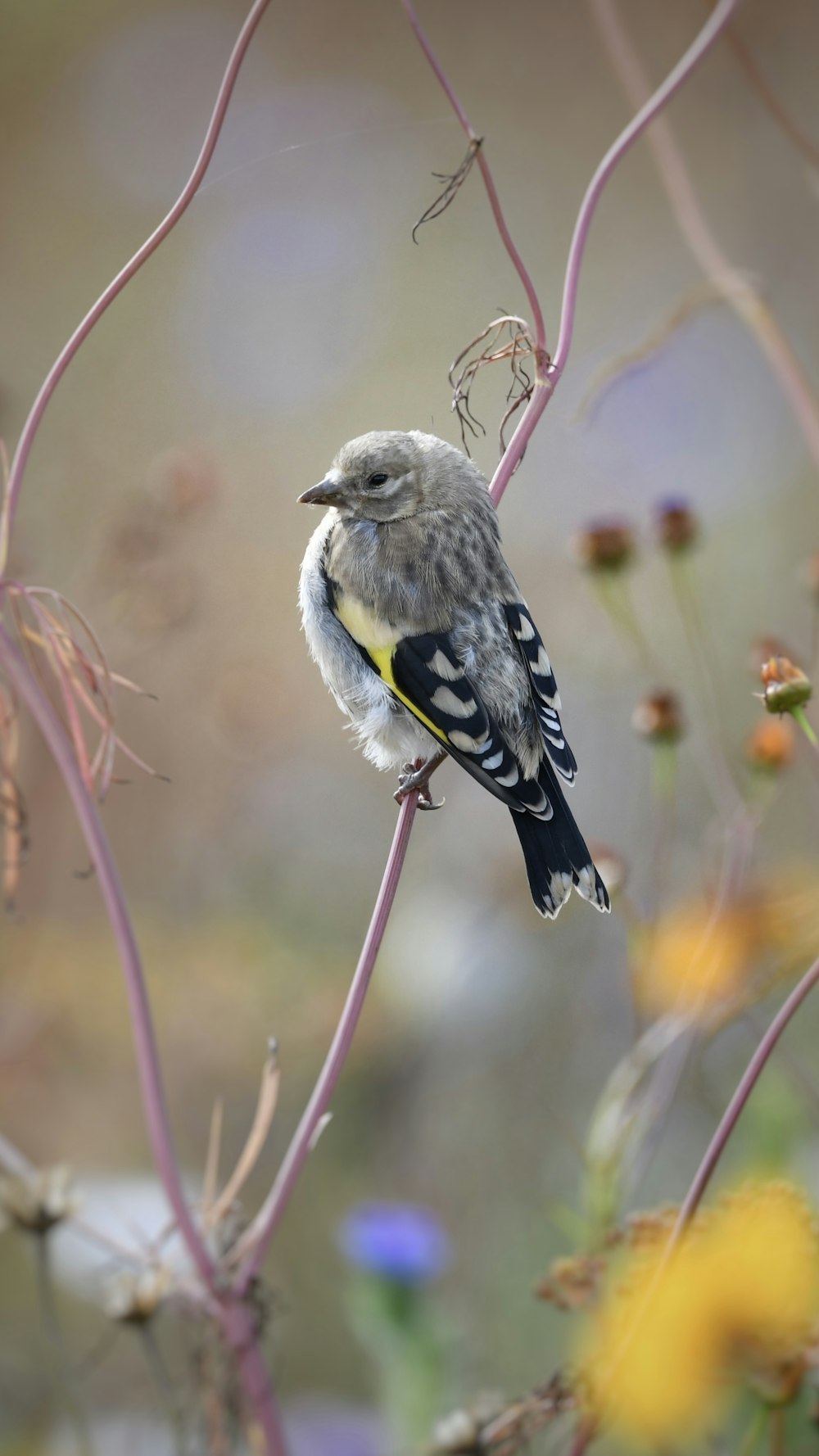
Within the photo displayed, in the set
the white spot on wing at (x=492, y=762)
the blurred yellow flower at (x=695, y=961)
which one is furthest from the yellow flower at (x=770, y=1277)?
the white spot on wing at (x=492, y=762)

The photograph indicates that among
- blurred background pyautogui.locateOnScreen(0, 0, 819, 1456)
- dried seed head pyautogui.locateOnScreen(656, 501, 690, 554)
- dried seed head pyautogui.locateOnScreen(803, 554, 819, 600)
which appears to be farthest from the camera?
blurred background pyautogui.locateOnScreen(0, 0, 819, 1456)

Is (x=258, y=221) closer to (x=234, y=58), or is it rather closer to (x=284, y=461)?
(x=284, y=461)

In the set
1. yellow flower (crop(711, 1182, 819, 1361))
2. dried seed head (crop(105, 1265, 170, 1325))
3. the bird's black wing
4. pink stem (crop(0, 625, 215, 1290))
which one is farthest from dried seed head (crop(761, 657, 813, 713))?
dried seed head (crop(105, 1265, 170, 1325))

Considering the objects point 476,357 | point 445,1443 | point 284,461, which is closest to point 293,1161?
point 445,1443

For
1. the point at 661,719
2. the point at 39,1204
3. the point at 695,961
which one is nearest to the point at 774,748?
the point at 661,719

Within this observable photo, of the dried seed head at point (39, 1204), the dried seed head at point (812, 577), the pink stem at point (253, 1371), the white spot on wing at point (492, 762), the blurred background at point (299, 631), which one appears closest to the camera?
the pink stem at point (253, 1371)

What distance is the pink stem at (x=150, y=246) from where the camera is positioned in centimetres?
76

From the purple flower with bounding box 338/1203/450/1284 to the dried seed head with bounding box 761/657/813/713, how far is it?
839mm

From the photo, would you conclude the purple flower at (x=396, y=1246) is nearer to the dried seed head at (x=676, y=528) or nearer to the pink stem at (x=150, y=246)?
the dried seed head at (x=676, y=528)

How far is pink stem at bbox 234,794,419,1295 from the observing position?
2.42 ft

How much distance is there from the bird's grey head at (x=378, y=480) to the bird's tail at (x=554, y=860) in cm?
32

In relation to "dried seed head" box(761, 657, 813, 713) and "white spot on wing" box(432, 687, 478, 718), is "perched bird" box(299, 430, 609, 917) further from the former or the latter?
"dried seed head" box(761, 657, 813, 713)

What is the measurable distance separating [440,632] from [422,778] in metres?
0.15

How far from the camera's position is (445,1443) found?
0.98 meters
